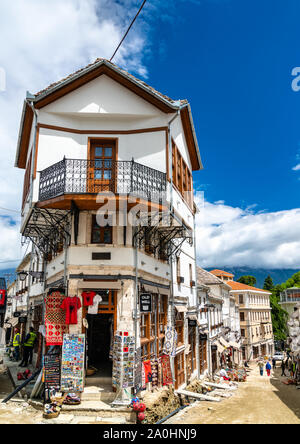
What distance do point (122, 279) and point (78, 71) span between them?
870 cm

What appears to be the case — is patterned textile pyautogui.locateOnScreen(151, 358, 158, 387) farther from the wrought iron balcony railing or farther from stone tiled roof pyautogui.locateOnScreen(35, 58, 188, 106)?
stone tiled roof pyautogui.locateOnScreen(35, 58, 188, 106)

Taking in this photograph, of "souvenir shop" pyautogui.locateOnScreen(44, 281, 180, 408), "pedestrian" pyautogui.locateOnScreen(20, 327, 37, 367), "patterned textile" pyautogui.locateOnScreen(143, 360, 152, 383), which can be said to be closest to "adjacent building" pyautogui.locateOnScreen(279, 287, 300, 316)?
"pedestrian" pyautogui.locateOnScreen(20, 327, 37, 367)

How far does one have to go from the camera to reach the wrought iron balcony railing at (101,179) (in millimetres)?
12820

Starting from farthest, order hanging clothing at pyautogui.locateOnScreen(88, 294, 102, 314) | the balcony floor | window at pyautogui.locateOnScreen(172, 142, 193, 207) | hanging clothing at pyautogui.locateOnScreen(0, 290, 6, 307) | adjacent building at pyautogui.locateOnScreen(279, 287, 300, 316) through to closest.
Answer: adjacent building at pyautogui.locateOnScreen(279, 287, 300, 316)
hanging clothing at pyautogui.locateOnScreen(0, 290, 6, 307)
window at pyautogui.locateOnScreen(172, 142, 193, 207)
hanging clothing at pyautogui.locateOnScreen(88, 294, 102, 314)
the balcony floor

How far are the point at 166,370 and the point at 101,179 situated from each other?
8.70m

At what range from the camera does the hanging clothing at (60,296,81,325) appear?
12383 millimetres

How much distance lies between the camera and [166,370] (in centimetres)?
1559

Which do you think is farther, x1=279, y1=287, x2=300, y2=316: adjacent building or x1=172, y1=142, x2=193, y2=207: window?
x1=279, y1=287, x2=300, y2=316: adjacent building

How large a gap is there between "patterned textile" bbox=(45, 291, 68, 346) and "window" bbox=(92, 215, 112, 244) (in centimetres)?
241

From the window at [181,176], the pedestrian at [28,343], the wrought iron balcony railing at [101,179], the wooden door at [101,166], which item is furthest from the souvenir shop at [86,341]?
the pedestrian at [28,343]

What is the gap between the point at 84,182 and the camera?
13195 millimetres
